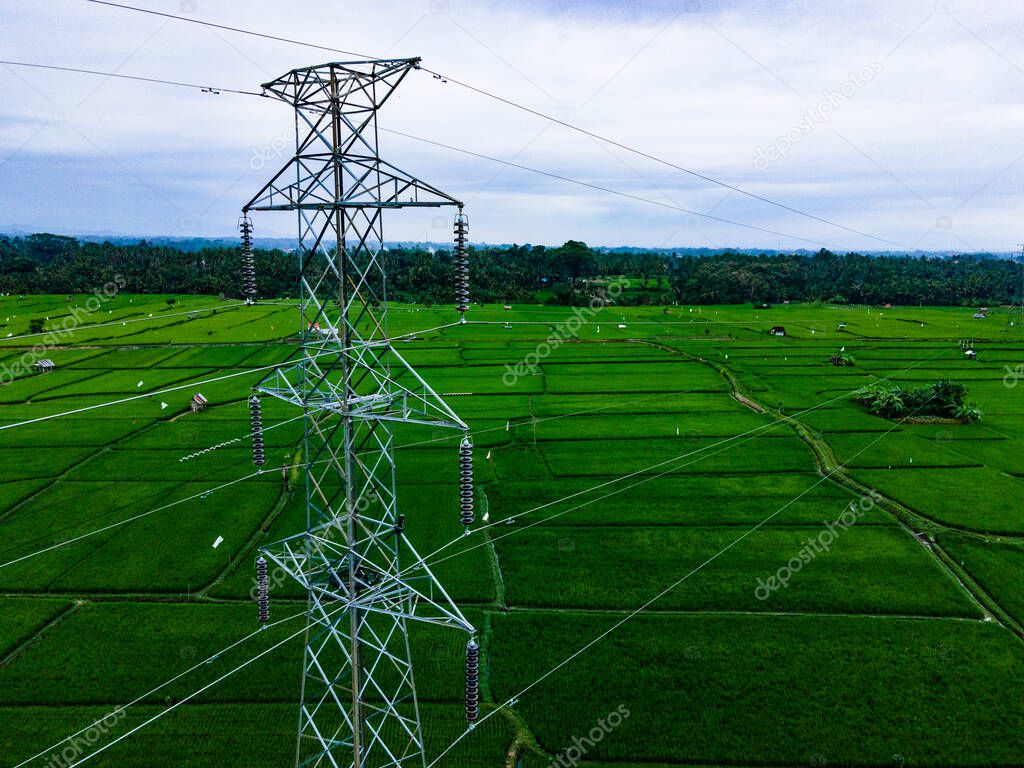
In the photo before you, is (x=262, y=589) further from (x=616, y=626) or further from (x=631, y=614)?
(x=631, y=614)

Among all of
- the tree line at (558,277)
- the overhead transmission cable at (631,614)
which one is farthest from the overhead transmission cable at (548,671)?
the tree line at (558,277)

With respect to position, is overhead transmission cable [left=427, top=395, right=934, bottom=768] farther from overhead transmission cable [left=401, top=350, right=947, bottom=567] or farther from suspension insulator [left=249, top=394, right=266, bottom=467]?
suspension insulator [left=249, top=394, right=266, bottom=467]

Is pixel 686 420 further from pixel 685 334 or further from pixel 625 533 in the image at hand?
pixel 685 334

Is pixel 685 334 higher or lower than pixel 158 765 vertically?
higher

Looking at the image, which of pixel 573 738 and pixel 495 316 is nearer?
pixel 573 738

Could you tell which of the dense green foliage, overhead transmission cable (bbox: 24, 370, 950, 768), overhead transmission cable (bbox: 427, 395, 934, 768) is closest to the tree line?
the dense green foliage

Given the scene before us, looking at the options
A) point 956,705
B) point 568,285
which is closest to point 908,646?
point 956,705

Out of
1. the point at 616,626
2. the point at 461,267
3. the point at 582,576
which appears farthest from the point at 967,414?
the point at 461,267

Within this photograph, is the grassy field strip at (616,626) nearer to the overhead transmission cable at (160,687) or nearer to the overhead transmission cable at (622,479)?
the overhead transmission cable at (622,479)

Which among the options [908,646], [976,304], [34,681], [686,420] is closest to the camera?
[34,681]
